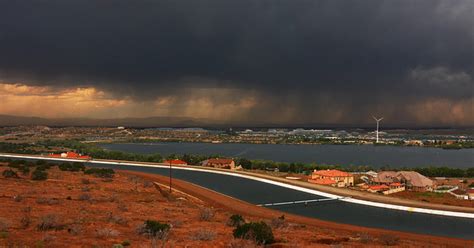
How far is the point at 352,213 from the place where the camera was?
53.0m

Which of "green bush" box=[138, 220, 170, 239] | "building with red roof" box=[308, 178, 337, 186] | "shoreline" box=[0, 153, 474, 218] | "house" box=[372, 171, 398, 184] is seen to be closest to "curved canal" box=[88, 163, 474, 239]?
"shoreline" box=[0, 153, 474, 218]

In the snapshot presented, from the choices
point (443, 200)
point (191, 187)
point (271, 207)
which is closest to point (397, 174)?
point (443, 200)

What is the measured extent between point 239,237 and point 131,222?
846 cm

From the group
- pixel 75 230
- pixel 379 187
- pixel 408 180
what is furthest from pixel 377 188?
pixel 75 230

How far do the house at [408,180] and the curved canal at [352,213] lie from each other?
15363 millimetres

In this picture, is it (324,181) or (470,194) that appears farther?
(324,181)

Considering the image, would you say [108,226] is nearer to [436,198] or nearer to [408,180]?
[436,198]

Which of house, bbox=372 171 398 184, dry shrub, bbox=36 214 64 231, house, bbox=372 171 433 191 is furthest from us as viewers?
house, bbox=372 171 398 184

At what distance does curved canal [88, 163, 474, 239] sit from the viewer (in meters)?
45.2

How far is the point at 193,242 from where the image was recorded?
22047 millimetres

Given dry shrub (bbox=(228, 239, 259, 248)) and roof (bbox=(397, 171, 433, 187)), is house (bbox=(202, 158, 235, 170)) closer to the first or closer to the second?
roof (bbox=(397, 171, 433, 187))

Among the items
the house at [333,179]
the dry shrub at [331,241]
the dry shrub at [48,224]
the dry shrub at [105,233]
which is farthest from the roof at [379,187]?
the dry shrub at [48,224]

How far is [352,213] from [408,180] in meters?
23.6

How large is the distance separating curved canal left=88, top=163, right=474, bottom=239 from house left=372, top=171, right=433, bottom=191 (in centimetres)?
1536
